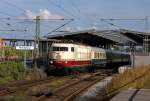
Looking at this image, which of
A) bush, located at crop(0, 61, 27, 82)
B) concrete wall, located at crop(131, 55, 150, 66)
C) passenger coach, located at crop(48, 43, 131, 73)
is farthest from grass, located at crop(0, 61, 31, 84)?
concrete wall, located at crop(131, 55, 150, 66)

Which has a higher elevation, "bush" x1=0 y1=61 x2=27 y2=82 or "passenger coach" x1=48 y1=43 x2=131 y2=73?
"passenger coach" x1=48 y1=43 x2=131 y2=73

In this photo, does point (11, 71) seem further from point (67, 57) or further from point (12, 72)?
point (67, 57)

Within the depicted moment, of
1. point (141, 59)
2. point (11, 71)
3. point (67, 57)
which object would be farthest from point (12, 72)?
point (141, 59)

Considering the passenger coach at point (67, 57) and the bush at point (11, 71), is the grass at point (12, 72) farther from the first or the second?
the passenger coach at point (67, 57)

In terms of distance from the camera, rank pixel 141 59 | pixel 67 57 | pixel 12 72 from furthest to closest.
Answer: pixel 141 59
pixel 67 57
pixel 12 72

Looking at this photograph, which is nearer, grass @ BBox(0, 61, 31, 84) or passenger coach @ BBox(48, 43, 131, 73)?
grass @ BBox(0, 61, 31, 84)

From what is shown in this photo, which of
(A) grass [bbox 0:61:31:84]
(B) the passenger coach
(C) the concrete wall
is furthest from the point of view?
(C) the concrete wall

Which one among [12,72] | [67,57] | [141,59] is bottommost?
[12,72]

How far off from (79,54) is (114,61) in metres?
25.3

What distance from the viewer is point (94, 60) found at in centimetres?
4744

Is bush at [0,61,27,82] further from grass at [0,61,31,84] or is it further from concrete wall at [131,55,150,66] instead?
concrete wall at [131,55,150,66]

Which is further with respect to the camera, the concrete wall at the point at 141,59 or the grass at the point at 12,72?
the concrete wall at the point at 141,59

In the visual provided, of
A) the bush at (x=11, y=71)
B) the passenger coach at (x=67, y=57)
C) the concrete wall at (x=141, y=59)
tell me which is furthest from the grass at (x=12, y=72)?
the concrete wall at (x=141, y=59)

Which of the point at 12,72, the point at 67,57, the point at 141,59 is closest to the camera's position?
the point at 12,72
